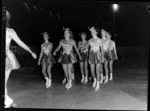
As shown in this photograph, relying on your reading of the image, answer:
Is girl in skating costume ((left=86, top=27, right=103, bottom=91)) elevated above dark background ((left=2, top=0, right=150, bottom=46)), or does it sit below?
below

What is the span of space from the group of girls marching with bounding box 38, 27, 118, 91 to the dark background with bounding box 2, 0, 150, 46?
0.24 metres

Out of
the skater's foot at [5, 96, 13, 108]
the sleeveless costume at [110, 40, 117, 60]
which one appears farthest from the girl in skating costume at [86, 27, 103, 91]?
the skater's foot at [5, 96, 13, 108]

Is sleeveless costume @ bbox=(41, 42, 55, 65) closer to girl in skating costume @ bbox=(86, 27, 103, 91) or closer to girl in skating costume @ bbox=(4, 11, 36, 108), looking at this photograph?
girl in skating costume @ bbox=(4, 11, 36, 108)

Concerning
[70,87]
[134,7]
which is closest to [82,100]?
[70,87]

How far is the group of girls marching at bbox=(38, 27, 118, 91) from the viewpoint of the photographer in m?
5.32

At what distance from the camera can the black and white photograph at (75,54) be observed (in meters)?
4.96

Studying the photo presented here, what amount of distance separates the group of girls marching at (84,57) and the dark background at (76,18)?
9.3 inches

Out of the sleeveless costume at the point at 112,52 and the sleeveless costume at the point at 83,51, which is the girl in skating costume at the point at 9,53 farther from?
the sleeveless costume at the point at 112,52

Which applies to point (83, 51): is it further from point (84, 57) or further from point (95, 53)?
point (95, 53)

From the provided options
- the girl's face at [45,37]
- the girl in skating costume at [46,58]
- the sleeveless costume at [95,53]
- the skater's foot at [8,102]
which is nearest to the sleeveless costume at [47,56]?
the girl in skating costume at [46,58]

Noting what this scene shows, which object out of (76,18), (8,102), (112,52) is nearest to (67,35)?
(76,18)

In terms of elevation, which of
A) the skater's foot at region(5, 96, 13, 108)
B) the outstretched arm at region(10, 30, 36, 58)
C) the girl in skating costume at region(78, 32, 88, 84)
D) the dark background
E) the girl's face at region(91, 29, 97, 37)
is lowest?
the skater's foot at region(5, 96, 13, 108)

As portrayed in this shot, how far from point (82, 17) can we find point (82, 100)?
5.65 ft

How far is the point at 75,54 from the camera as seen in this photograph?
5.41 metres
